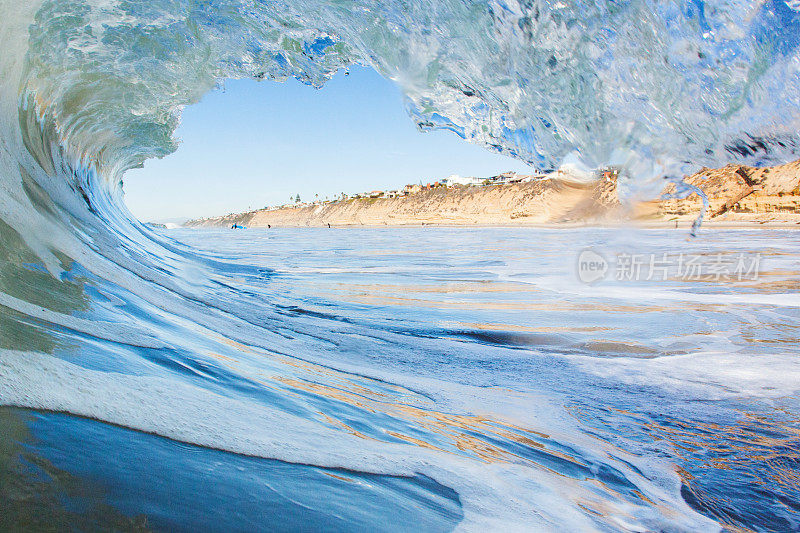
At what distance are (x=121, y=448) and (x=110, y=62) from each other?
420 cm

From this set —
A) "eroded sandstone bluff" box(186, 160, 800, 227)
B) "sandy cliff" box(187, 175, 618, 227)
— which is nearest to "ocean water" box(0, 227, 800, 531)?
"eroded sandstone bluff" box(186, 160, 800, 227)

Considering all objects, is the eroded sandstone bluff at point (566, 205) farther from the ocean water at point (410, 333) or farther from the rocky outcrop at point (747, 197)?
the ocean water at point (410, 333)

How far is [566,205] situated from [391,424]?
156 ft

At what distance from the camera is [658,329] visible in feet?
11.0

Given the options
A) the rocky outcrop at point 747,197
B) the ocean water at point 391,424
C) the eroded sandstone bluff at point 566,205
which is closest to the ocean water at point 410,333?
the ocean water at point 391,424

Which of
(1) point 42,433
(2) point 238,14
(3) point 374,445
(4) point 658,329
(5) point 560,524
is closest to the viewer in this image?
(1) point 42,433

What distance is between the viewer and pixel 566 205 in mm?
45750

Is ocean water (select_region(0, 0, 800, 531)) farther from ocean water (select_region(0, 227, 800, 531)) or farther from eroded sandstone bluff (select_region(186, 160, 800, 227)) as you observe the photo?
eroded sandstone bluff (select_region(186, 160, 800, 227))

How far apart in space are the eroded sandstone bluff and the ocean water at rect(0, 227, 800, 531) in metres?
2.15

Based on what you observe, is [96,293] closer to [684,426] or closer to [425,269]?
[684,426]

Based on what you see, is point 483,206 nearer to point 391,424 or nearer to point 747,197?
point 747,197

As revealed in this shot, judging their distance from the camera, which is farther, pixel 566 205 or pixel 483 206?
pixel 483 206

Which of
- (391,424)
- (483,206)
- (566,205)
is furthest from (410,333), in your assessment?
(483,206)

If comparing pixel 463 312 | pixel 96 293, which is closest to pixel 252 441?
pixel 96 293
